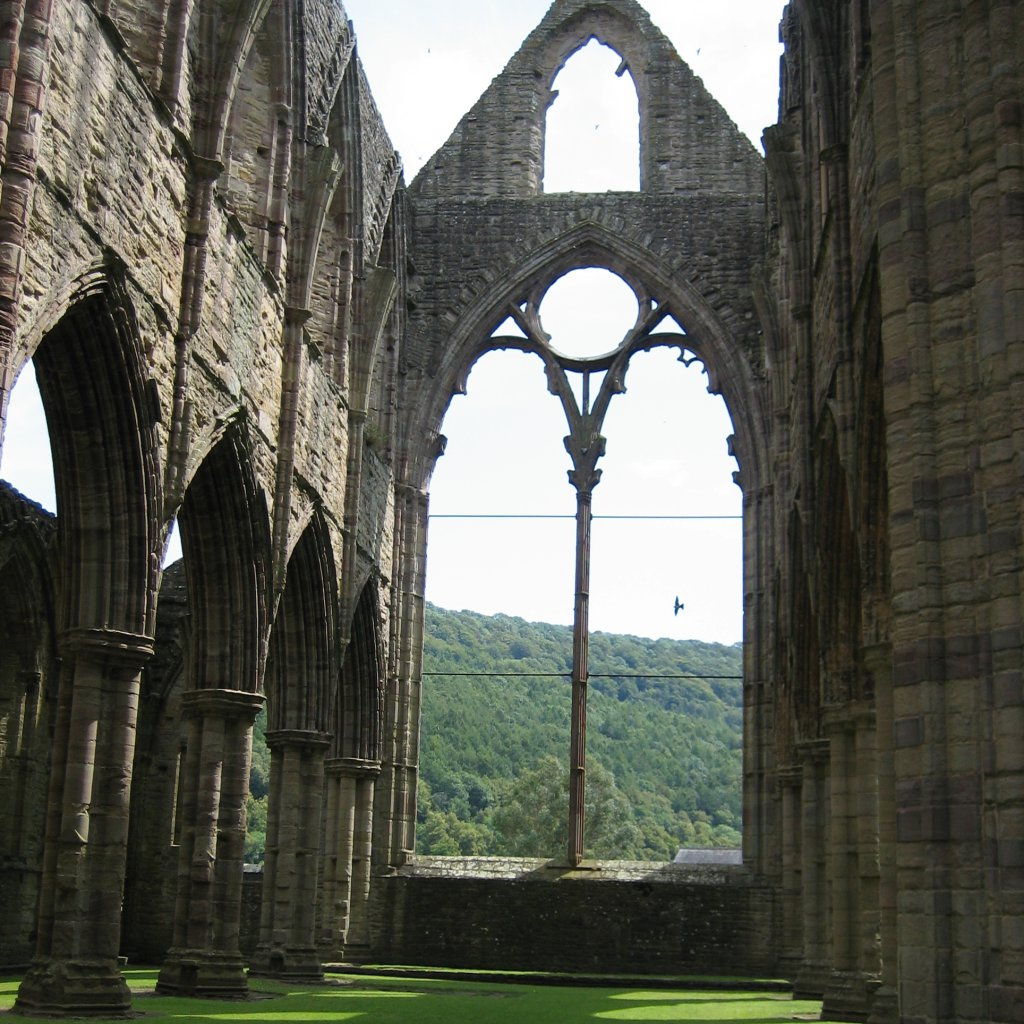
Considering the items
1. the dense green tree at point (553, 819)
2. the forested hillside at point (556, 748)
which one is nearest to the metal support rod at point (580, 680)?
the dense green tree at point (553, 819)

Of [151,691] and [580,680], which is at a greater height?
[580,680]

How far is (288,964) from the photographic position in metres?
16.2

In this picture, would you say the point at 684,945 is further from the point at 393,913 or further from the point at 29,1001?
the point at 29,1001

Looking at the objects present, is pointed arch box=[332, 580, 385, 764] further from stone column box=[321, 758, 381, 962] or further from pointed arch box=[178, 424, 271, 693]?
pointed arch box=[178, 424, 271, 693]

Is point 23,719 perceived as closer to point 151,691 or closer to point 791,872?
point 151,691

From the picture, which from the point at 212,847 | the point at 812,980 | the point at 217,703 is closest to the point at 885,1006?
the point at 812,980

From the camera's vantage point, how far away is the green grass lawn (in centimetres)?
1181

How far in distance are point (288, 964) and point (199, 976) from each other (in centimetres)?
285

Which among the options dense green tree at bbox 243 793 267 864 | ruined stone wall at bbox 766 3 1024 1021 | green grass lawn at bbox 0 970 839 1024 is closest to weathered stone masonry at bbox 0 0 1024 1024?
ruined stone wall at bbox 766 3 1024 1021

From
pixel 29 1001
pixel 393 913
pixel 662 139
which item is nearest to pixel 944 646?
pixel 29 1001

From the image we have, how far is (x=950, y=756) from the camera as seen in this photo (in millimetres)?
Answer: 7805

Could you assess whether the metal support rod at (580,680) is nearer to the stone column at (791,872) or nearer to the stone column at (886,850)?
the stone column at (791,872)

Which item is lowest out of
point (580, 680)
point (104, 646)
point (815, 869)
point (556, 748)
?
point (815, 869)

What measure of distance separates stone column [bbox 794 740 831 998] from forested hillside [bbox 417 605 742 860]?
2128 cm
